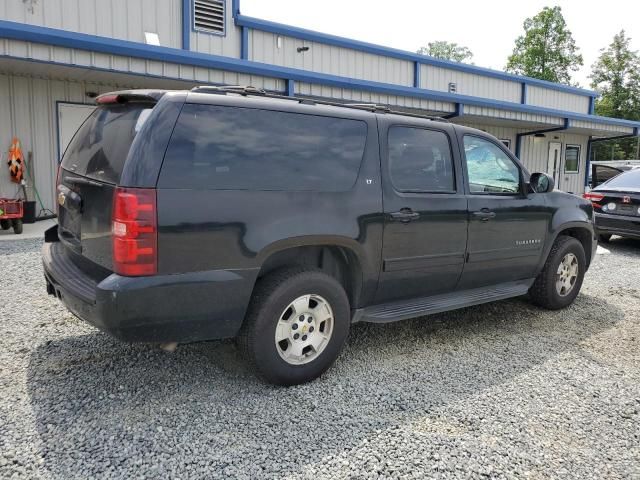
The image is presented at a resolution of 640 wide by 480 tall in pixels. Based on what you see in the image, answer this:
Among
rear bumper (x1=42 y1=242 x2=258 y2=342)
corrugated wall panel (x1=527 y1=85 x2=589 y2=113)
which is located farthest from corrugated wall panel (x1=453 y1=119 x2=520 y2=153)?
rear bumper (x1=42 y1=242 x2=258 y2=342)

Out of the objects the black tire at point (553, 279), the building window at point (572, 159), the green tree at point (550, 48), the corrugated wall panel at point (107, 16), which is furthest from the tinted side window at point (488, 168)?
the green tree at point (550, 48)

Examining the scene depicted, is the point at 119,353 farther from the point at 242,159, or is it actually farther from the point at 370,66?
the point at 370,66

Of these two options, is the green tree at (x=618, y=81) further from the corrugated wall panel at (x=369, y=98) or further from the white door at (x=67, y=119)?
the white door at (x=67, y=119)

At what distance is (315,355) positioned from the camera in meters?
3.51

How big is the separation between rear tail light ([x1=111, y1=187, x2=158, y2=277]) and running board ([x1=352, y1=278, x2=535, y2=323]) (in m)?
1.61

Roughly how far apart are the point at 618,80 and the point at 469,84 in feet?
131

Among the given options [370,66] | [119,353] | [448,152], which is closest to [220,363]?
[119,353]

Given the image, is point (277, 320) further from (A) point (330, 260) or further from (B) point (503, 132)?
(B) point (503, 132)

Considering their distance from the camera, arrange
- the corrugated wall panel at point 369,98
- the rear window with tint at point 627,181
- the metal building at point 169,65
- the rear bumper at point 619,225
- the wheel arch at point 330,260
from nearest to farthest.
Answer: the wheel arch at point 330,260, the metal building at point 169,65, the rear bumper at point 619,225, the rear window with tint at point 627,181, the corrugated wall panel at point 369,98

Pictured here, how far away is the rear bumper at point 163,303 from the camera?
2.84 metres

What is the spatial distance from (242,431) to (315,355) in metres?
0.77

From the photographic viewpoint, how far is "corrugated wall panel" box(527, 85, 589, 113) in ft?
68.3

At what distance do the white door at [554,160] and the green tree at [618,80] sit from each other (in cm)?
3374

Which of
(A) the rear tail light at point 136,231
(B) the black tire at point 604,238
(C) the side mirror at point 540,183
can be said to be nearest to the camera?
(A) the rear tail light at point 136,231
